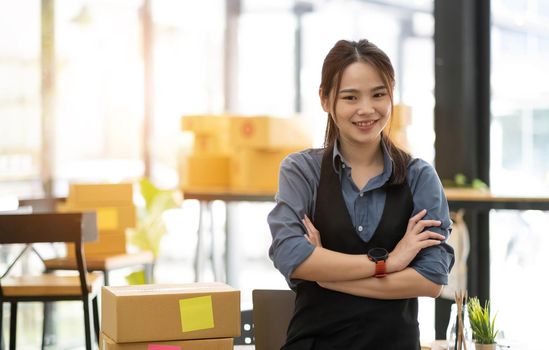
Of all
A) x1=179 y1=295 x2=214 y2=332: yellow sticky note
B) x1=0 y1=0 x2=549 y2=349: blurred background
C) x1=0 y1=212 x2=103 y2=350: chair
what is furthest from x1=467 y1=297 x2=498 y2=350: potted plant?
x1=0 y1=0 x2=549 y2=349: blurred background

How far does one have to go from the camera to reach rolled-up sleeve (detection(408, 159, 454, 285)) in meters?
2.13

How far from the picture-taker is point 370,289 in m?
2.07

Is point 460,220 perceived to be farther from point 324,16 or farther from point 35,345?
point 35,345

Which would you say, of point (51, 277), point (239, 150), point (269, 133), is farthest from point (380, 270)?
point (239, 150)

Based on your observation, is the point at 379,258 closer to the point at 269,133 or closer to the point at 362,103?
the point at 362,103

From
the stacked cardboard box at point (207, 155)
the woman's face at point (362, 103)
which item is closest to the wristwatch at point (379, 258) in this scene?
the woman's face at point (362, 103)

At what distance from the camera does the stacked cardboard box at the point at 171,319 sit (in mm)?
2230

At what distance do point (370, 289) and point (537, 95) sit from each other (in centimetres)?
325

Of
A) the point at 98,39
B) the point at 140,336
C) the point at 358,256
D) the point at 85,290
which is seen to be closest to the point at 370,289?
the point at 358,256

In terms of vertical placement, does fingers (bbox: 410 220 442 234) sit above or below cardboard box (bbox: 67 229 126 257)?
above

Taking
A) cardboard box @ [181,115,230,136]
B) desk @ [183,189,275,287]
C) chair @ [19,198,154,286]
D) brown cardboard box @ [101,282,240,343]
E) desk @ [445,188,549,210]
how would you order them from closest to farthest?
brown cardboard box @ [101,282,240,343]
desk @ [445,188,549,210]
chair @ [19,198,154,286]
desk @ [183,189,275,287]
cardboard box @ [181,115,230,136]

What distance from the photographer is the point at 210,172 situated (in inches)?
227

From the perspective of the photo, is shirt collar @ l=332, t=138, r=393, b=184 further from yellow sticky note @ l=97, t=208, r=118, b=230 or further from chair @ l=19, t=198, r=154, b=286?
yellow sticky note @ l=97, t=208, r=118, b=230

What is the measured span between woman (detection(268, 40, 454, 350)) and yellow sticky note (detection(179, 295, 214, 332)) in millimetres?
245
